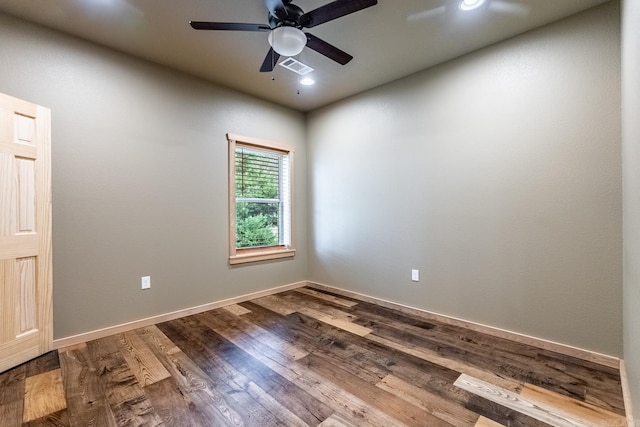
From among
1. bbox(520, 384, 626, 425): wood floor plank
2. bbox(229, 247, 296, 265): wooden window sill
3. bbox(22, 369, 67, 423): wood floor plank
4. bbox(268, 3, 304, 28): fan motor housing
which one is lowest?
bbox(520, 384, 626, 425): wood floor plank

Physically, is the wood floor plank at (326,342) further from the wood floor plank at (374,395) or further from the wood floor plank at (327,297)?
the wood floor plank at (327,297)

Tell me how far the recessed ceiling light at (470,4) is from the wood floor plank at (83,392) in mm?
3418

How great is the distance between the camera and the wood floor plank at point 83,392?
153 centimetres

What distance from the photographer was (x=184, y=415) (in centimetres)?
156

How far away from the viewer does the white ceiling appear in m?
2.08

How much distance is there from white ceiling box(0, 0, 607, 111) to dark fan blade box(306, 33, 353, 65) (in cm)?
28

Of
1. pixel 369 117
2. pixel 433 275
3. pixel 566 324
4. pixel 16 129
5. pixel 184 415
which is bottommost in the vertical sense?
pixel 184 415

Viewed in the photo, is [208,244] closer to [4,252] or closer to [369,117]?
[4,252]

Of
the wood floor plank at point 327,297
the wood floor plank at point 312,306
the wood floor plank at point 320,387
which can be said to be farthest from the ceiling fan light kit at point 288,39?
the wood floor plank at point 327,297

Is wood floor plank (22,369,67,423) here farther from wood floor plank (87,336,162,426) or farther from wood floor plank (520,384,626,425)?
wood floor plank (520,384,626,425)

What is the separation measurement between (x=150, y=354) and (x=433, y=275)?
2.65 meters

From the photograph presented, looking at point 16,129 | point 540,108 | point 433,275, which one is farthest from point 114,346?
point 540,108

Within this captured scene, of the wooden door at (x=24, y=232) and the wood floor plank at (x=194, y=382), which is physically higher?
the wooden door at (x=24, y=232)

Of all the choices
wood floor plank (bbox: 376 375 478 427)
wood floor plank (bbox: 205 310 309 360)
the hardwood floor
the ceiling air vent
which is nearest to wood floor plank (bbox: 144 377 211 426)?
the hardwood floor
